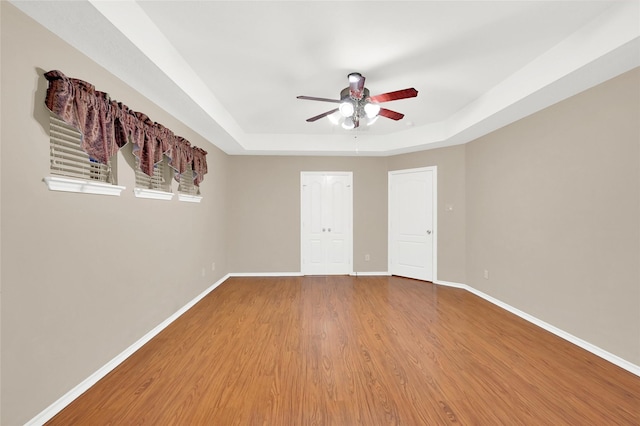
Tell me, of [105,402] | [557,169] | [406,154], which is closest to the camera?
[105,402]

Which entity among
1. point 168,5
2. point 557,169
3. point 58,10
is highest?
point 168,5

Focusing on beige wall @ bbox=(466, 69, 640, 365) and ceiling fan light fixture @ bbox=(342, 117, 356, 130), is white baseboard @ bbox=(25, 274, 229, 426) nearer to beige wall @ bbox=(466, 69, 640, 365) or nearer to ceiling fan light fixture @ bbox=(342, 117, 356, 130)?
ceiling fan light fixture @ bbox=(342, 117, 356, 130)

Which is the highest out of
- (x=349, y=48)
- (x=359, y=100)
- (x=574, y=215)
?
(x=349, y=48)

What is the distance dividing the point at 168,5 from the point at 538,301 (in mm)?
4534

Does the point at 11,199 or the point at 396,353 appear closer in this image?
the point at 11,199

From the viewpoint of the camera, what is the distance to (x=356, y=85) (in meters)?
2.60

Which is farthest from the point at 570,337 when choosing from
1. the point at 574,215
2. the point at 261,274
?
the point at 261,274

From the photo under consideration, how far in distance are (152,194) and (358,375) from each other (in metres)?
2.57

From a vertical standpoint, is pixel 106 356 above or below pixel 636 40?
below

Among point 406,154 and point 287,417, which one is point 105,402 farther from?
point 406,154

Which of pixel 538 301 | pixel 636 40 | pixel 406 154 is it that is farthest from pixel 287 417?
pixel 406 154

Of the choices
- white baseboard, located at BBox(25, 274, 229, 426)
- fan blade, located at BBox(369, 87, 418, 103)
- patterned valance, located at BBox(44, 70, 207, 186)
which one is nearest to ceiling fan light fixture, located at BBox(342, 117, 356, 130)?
fan blade, located at BBox(369, 87, 418, 103)

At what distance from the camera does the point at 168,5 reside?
6.30 feet

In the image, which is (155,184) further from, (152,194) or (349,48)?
(349,48)
